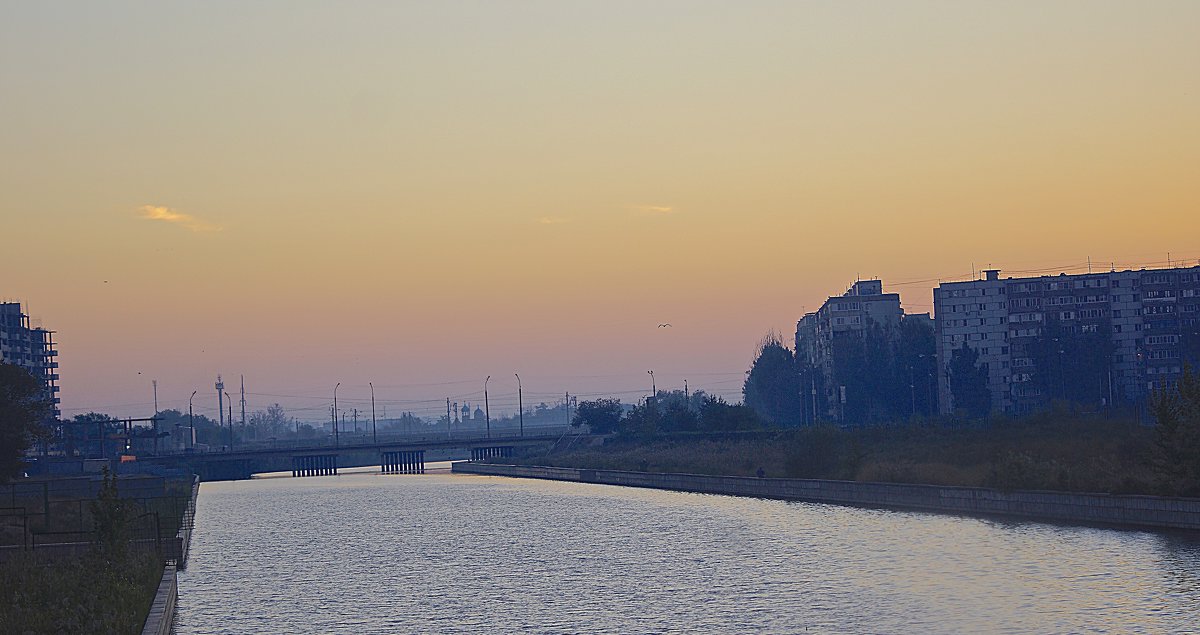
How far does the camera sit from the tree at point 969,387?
136 m

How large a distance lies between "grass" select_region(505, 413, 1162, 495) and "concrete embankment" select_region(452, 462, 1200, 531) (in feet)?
3.68

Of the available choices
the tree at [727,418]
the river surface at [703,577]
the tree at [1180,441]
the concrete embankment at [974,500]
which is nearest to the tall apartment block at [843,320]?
the tree at [727,418]

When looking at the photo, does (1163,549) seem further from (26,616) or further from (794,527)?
(26,616)

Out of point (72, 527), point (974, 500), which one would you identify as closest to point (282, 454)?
point (72, 527)

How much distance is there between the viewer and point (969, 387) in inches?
5354

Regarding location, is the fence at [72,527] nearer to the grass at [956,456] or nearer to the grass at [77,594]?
the grass at [77,594]

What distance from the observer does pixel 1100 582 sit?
116ft

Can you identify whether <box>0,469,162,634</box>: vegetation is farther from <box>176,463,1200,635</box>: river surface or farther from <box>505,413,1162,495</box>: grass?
<box>505,413,1162,495</box>: grass

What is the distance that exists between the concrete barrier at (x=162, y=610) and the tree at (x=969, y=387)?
109970 mm

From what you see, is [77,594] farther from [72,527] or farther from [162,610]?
[72,527]

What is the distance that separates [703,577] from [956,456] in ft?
115

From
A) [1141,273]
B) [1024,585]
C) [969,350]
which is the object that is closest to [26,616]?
[1024,585]

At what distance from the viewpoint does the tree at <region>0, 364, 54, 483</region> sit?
6944cm

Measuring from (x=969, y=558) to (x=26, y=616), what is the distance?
27.6m
